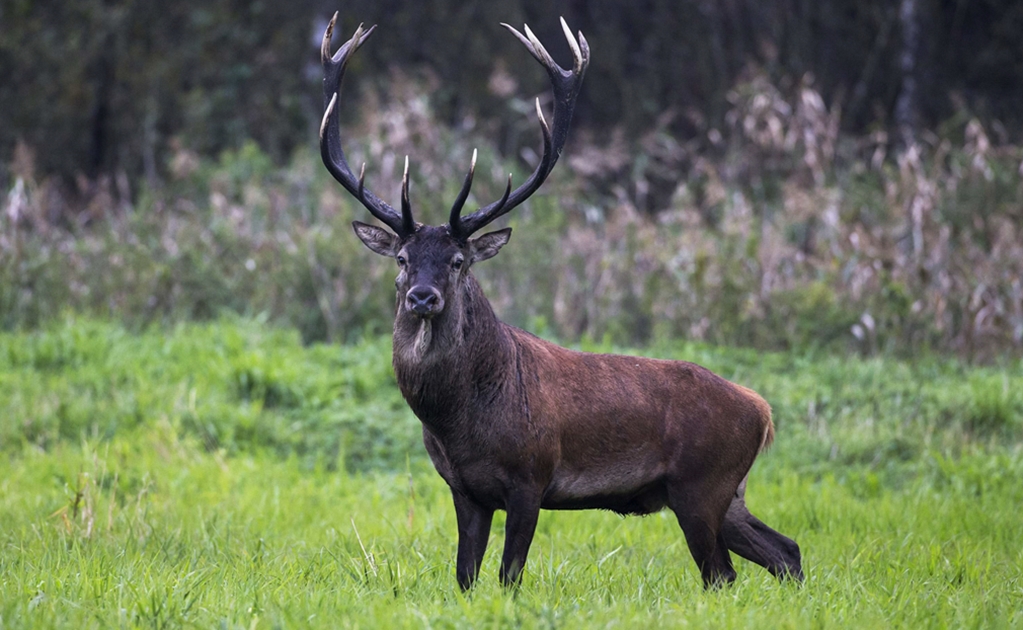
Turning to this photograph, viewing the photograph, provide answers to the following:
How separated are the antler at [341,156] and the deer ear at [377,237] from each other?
0.11 meters

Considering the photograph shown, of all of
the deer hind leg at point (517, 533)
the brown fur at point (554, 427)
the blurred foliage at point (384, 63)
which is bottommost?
the deer hind leg at point (517, 533)

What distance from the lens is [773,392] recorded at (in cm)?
905

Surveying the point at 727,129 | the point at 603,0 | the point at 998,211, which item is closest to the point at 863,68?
the point at 727,129

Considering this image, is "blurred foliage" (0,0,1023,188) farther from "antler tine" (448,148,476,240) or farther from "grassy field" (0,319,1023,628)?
"antler tine" (448,148,476,240)

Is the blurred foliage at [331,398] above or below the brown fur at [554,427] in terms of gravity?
below

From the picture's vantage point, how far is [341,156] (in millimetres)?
5688

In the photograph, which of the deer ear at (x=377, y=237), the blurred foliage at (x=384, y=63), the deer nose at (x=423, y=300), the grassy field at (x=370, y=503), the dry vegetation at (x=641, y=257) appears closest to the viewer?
the grassy field at (x=370, y=503)

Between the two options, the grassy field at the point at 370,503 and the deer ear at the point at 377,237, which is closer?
the grassy field at the point at 370,503

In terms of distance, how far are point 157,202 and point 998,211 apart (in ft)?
28.7

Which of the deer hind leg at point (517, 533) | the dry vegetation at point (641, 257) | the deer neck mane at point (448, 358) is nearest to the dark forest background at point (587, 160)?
the dry vegetation at point (641, 257)

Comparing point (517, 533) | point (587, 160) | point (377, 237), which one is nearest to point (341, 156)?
point (377, 237)

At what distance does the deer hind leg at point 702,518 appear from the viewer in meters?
5.23

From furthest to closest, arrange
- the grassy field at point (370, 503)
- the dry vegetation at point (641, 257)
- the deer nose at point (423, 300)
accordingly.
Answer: the dry vegetation at point (641, 257), the deer nose at point (423, 300), the grassy field at point (370, 503)

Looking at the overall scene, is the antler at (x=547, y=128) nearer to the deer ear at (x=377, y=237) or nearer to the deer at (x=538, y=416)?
the deer at (x=538, y=416)
